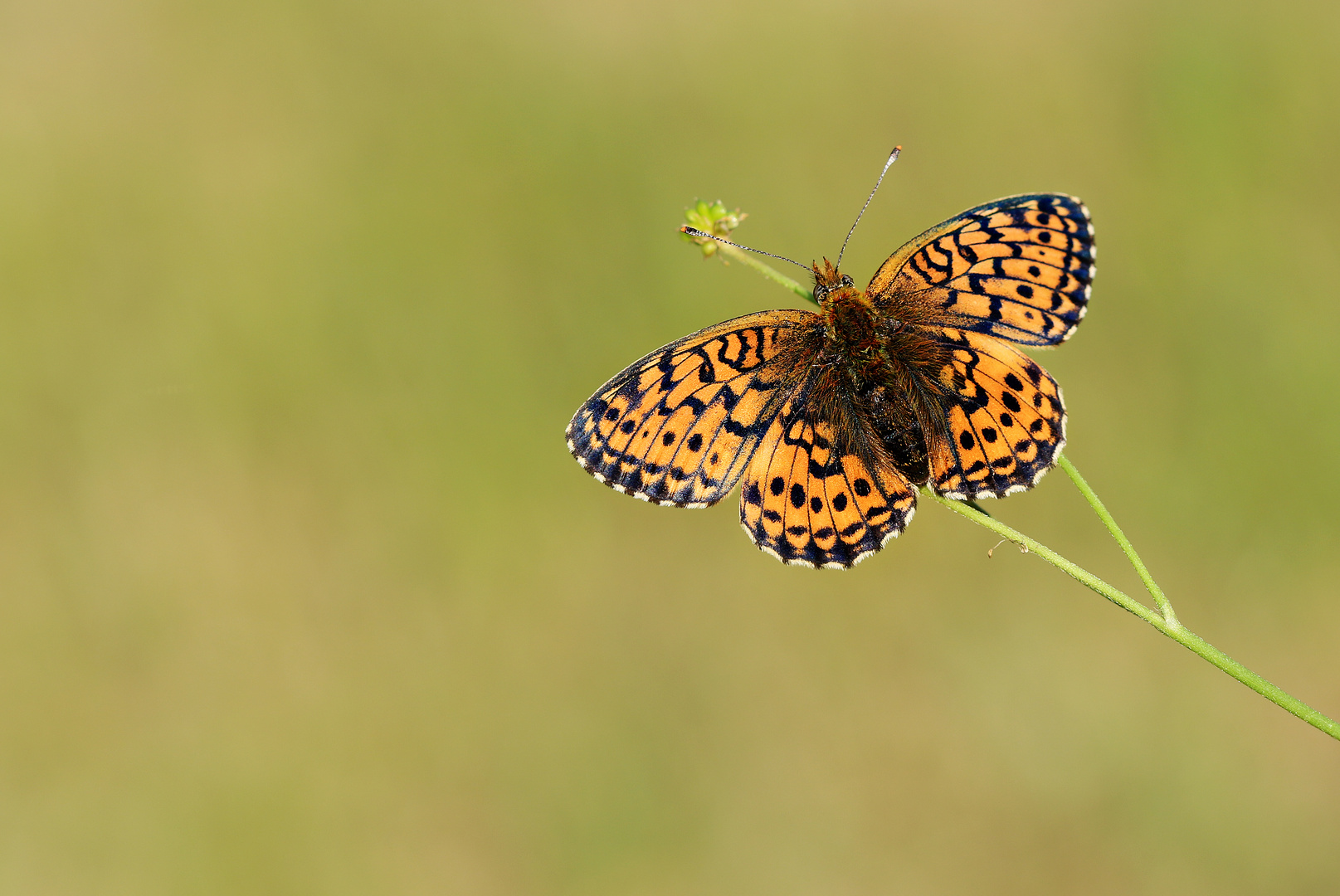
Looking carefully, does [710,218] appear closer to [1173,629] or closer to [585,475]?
[1173,629]

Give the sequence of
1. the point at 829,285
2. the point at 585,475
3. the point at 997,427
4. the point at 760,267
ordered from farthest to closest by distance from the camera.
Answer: the point at 585,475, the point at 829,285, the point at 997,427, the point at 760,267

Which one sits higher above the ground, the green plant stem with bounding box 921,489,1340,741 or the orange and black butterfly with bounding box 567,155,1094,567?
the orange and black butterfly with bounding box 567,155,1094,567

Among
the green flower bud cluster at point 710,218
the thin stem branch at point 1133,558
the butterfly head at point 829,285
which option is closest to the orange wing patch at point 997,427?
the thin stem branch at point 1133,558

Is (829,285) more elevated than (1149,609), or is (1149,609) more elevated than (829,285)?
(829,285)

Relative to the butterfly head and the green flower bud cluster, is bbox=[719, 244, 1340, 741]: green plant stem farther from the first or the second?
the butterfly head

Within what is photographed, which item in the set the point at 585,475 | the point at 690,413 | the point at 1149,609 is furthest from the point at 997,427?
the point at 585,475

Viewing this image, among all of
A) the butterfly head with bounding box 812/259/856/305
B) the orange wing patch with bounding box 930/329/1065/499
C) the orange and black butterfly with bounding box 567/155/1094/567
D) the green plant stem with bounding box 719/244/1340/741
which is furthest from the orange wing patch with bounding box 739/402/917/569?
the green plant stem with bounding box 719/244/1340/741

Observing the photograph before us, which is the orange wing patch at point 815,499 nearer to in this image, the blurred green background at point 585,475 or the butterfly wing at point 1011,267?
the butterfly wing at point 1011,267
